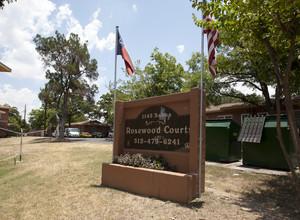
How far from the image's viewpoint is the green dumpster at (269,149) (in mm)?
7941

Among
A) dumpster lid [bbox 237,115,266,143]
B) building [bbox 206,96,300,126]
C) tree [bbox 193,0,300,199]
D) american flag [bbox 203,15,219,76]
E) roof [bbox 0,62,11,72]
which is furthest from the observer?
building [bbox 206,96,300,126]

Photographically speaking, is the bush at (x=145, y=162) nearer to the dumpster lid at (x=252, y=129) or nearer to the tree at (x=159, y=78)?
the dumpster lid at (x=252, y=129)

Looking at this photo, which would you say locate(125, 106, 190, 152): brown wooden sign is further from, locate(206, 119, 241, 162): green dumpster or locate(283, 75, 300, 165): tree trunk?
locate(206, 119, 241, 162): green dumpster

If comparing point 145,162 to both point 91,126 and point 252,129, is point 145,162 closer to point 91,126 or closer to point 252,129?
point 252,129

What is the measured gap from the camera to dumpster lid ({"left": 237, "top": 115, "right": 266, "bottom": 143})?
27.7 ft

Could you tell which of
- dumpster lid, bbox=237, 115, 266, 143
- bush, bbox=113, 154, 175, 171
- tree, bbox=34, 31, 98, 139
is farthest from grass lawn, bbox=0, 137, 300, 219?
tree, bbox=34, 31, 98, 139

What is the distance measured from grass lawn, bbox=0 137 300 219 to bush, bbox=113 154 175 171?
2.48 feet

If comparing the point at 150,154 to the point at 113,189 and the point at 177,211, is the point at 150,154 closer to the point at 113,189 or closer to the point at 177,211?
the point at 113,189

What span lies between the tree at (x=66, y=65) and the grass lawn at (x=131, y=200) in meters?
21.6

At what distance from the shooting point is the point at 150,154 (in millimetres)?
5812

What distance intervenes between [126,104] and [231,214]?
13.8 feet

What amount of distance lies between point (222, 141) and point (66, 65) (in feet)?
73.8

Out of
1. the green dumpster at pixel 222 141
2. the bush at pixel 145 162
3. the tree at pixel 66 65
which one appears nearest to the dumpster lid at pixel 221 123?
the green dumpster at pixel 222 141

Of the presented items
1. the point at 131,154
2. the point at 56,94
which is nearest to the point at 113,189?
the point at 131,154
